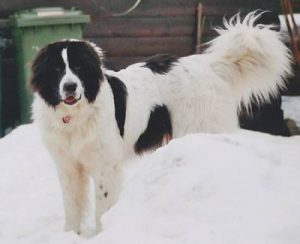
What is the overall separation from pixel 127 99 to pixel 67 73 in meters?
0.68

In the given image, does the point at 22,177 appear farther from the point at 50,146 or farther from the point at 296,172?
the point at 296,172

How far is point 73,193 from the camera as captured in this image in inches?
190

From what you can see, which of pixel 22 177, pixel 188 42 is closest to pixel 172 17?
pixel 188 42

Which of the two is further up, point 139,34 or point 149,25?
point 149,25

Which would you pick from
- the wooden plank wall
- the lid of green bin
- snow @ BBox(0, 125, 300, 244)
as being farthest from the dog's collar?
the wooden plank wall

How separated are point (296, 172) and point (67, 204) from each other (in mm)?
2160

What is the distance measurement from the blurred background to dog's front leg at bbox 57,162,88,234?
333 centimetres

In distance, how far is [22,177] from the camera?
6.00m

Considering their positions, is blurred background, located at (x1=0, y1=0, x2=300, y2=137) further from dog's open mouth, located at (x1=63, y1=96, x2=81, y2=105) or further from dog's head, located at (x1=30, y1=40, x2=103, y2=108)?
dog's open mouth, located at (x1=63, y1=96, x2=81, y2=105)

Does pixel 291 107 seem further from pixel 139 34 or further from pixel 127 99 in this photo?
pixel 127 99

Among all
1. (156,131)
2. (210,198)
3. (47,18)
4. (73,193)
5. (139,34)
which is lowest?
(73,193)

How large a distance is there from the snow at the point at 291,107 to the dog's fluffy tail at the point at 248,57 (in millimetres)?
3016

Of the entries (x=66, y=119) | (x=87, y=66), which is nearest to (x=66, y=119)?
(x=66, y=119)

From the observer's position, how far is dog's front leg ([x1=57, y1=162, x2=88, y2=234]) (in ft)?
15.5
